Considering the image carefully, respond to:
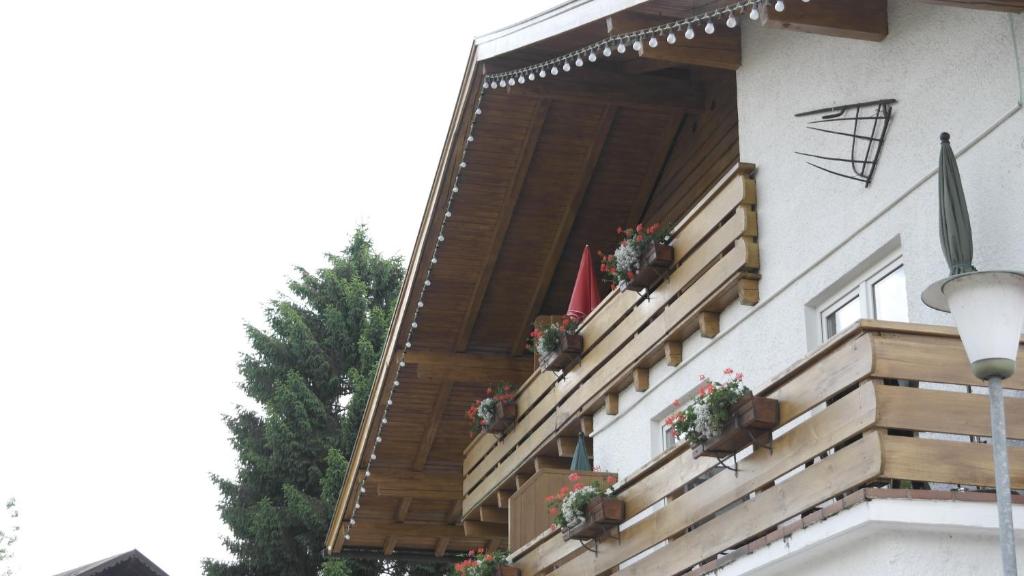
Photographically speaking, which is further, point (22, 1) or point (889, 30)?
point (22, 1)

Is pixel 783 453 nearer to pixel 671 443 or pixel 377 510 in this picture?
pixel 671 443

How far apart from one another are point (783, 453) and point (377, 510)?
1185 centimetres

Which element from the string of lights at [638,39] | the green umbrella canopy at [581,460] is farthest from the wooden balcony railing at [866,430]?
the green umbrella canopy at [581,460]

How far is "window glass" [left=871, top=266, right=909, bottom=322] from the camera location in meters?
9.88

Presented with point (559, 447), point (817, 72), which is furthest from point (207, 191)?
point (817, 72)

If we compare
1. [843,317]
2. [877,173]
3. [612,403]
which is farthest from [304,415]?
[877,173]

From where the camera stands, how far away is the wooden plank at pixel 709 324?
1213cm

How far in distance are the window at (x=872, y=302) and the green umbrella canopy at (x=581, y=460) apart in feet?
13.1

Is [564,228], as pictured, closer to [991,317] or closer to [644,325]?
[644,325]

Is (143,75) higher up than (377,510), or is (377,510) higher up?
(143,75)

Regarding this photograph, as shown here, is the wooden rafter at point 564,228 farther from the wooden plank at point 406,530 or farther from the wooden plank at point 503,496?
the wooden plank at point 406,530

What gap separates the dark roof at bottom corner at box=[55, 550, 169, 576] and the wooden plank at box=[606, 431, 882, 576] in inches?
630

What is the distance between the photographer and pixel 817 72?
11281mm

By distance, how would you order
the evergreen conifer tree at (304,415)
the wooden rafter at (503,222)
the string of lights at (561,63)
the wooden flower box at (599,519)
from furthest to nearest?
the evergreen conifer tree at (304,415)
the wooden rafter at (503,222)
the wooden flower box at (599,519)
the string of lights at (561,63)
